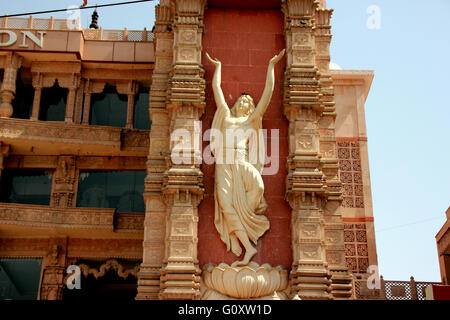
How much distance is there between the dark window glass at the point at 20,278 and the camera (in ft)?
71.7

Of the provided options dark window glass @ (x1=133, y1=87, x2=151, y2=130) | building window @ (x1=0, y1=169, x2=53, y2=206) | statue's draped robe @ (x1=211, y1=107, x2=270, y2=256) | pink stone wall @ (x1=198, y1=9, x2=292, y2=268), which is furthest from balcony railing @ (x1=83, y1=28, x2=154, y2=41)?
statue's draped robe @ (x1=211, y1=107, x2=270, y2=256)

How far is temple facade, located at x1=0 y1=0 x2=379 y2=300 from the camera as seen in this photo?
50.3ft

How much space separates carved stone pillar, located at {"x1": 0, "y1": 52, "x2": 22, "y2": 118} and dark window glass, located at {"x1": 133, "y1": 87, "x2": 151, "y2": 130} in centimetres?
466

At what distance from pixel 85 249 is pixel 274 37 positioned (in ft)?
34.5

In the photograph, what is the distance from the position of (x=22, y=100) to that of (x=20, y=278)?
7.09 metres

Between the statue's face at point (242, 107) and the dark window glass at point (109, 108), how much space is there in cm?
896

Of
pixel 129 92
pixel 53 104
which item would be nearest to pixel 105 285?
pixel 53 104

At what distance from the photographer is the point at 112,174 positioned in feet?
77.7

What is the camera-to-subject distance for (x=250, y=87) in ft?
56.3

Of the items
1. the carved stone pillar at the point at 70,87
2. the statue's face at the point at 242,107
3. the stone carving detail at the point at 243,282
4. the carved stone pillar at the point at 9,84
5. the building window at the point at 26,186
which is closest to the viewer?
the stone carving detail at the point at 243,282

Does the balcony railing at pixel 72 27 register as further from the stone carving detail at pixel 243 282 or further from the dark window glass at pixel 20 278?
the stone carving detail at pixel 243 282

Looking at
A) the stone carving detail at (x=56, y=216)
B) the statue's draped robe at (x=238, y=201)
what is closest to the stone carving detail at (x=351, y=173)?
the statue's draped robe at (x=238, y=201)
